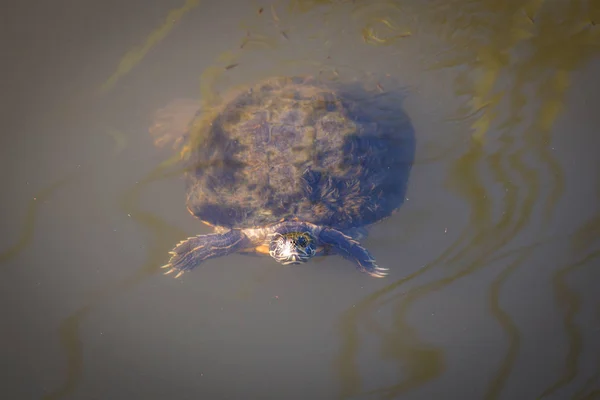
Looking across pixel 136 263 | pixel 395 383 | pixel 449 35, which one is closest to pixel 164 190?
pixel 136 263

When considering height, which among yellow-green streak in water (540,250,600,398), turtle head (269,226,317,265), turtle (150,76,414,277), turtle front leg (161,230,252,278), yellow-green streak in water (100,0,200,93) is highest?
yellow-green streak in water (100,0,200,93)

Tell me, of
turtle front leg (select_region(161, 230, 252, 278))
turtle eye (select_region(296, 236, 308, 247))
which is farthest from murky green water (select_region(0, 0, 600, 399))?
turtle eye (select_region(296, 236, 308, 247))

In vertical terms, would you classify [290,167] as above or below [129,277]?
above

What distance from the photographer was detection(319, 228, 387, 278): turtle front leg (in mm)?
3143

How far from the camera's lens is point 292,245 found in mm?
2934

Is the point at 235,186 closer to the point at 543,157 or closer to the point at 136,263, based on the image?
the point at 136,263

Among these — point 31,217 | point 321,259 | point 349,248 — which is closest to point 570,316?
point 349,248

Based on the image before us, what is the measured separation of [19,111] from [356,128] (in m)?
2.72

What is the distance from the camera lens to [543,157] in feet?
11.6

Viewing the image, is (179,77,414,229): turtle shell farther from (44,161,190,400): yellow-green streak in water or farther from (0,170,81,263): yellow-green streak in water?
(0,170,81,263): yellow-green streak in water

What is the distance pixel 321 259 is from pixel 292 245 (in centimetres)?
60

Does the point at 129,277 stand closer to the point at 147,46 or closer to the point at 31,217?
the point at 31,217

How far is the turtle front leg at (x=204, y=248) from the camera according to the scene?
323 cm

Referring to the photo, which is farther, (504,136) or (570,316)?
(504,136)
